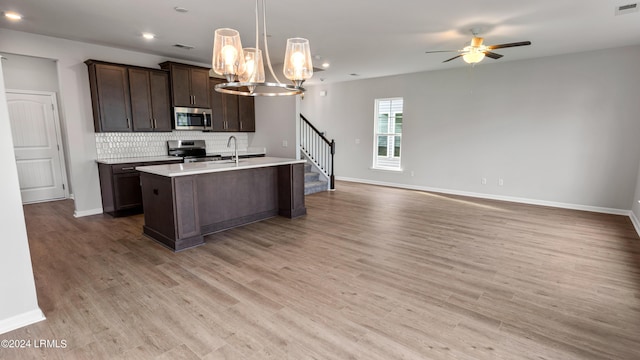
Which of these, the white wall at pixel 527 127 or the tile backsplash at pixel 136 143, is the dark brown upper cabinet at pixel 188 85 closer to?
the tile backsplash at pixel 136 143

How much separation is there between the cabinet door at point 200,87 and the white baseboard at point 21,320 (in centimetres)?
430

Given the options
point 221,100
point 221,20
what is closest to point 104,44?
point 221,100

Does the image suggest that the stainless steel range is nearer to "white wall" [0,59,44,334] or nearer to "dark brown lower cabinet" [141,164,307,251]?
"dark brown lower cabinet" [141,164,307,251]

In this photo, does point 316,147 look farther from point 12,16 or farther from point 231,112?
point 12,16

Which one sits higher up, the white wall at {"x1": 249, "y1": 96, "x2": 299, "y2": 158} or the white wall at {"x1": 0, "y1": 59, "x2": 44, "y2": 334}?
the white wall at {"x1": 249, "y1": 96, "x2": 299, "y2": 158}

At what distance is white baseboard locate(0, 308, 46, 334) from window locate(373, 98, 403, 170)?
6.85 metres

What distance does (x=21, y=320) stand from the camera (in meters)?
2.24

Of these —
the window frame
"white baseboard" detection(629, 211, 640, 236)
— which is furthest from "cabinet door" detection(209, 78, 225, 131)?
"white baseboard" detection(629, 211, 640, 236)

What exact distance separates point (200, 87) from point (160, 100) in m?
0.77

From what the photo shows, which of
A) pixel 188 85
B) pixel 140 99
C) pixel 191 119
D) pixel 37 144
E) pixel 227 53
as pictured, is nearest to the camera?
pixel 227 53

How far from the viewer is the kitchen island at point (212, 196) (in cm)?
363

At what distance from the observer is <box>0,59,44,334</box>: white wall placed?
2.09 meters

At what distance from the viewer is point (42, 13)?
3.58 metres

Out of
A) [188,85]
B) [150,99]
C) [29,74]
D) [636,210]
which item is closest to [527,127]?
[636,210]
